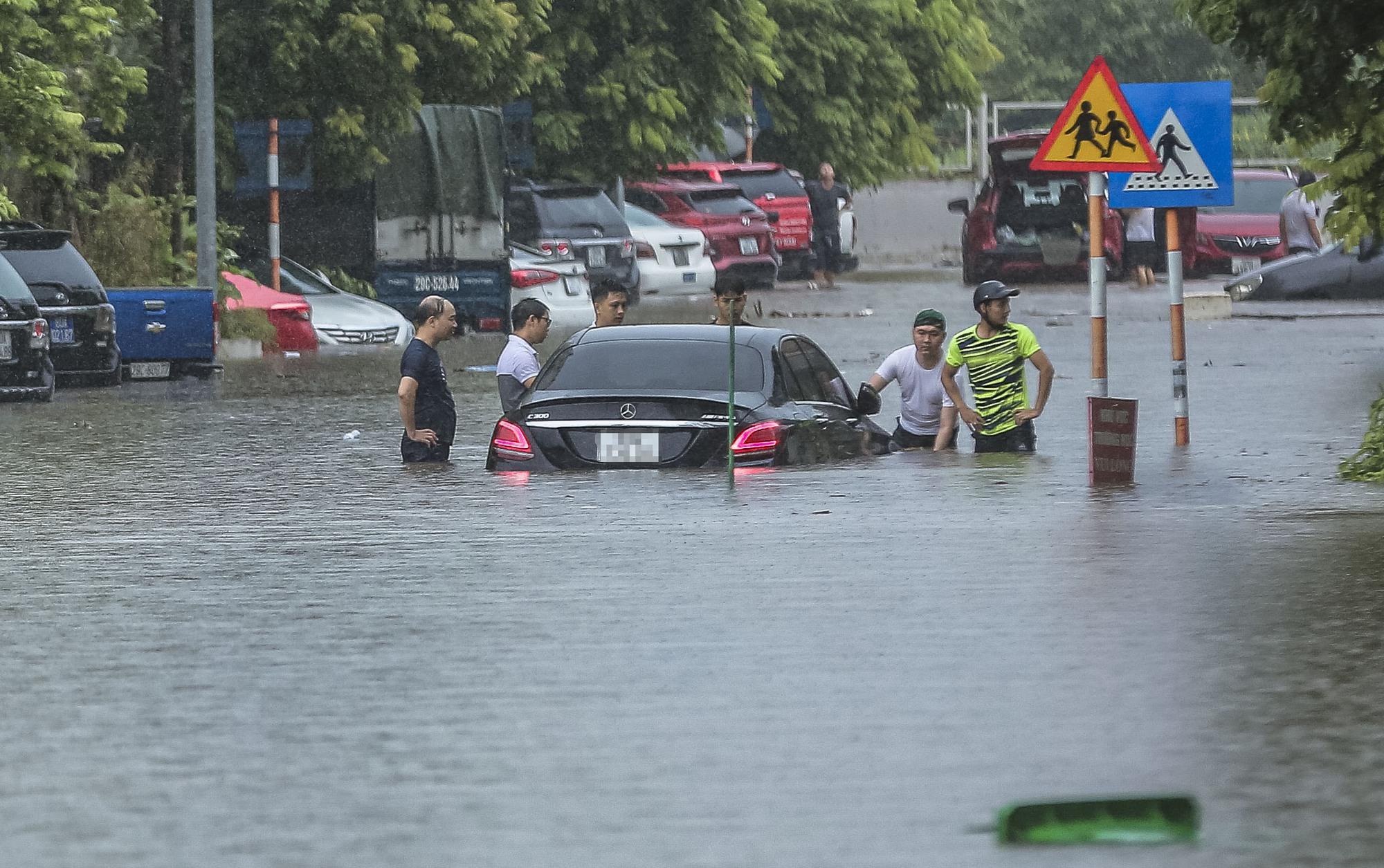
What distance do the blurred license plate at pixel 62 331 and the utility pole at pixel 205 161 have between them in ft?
16.6

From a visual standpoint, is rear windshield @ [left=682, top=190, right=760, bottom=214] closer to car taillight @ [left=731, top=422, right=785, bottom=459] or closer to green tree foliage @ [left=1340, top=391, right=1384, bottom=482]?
green tree foliage @ [left=1340, top=391, right=1384, bottom=482]

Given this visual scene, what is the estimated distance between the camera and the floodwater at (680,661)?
676 cm

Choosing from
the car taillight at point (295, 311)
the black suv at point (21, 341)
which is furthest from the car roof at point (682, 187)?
the black suv at point (21, 341)

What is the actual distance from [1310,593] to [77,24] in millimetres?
21943

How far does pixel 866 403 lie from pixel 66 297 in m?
11.0

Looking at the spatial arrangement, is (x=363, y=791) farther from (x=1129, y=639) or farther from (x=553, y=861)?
(x=1129, y=639)

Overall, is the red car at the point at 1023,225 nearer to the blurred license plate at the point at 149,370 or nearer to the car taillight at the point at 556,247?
the car taillight at the point at 556,247

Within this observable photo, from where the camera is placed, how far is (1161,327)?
1325 inches

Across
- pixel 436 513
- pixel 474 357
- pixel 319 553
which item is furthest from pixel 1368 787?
pixel 474 357

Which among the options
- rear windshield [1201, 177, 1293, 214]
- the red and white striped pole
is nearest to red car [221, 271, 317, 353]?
the red and white striped pole

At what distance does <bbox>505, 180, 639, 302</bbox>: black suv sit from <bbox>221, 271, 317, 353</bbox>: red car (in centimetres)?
673

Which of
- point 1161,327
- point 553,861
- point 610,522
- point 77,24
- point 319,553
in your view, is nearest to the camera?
point 553,861

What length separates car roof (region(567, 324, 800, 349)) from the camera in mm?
15984

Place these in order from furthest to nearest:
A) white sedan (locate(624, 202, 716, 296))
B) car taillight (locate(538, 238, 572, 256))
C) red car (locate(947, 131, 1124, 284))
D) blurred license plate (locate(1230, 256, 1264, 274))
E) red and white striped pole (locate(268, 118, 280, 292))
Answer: blurred license plate (locate(1230, 256, 1264, 274)) < red car (locate(947, 131, 1124, 284)) < white sedan (locate(624, 202, 716, 296)) < car taillight (locate(538, 238, 572, 256)) < red and white striped pole (locate(268, 118, 280, 292))
